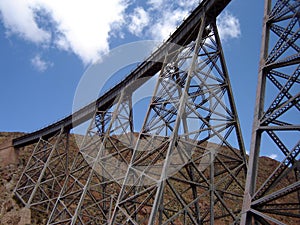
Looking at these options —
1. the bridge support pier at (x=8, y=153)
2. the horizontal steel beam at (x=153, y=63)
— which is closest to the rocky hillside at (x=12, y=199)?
the bridge support pier at (x=8, y=153)

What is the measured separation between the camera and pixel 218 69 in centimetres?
1135

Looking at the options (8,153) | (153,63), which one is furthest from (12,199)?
(153,63)

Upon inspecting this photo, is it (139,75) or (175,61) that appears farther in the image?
(139,75)

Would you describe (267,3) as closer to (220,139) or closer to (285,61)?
(285,61)

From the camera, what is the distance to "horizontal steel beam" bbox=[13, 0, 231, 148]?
1177 cm

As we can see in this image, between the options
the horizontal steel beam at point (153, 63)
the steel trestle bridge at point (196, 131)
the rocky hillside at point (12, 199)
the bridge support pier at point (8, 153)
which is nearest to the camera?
the steel trestle bridge at point (196, 131)

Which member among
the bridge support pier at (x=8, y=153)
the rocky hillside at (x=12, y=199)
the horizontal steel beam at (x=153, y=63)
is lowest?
the rocky hillside at (x=12, y=199)

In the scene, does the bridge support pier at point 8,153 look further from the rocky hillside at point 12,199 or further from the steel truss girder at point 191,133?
the steel truss girder at point 191,133

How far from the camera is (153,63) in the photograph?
14109 mm

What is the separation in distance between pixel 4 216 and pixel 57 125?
6.07 metres

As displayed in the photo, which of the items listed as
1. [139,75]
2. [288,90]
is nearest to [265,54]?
[288,90]

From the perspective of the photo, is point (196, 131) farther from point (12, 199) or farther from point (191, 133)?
point (12, 199)

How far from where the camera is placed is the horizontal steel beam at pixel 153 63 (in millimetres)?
11766

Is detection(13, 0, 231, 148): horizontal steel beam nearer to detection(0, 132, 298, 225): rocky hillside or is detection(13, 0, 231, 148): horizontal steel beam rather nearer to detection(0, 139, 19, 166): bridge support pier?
detection(0, 132, 298, 225): rocky hillside
